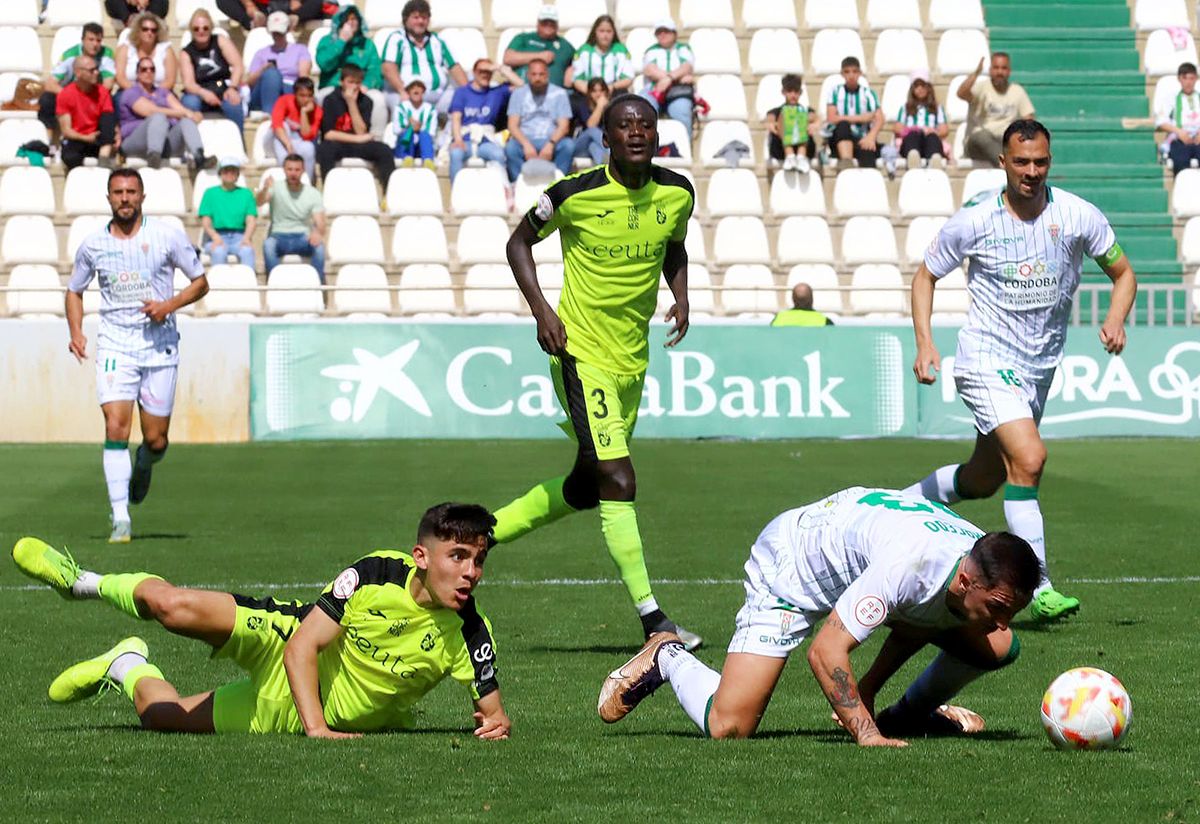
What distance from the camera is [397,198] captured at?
23078mm

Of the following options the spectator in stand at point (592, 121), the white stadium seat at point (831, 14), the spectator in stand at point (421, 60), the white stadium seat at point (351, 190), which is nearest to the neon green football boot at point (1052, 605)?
the spectator in stand at point (592, 121)

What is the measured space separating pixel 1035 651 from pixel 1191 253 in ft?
56.1

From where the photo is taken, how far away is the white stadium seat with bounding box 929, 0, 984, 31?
26.8 m

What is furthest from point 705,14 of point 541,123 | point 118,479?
point 118,479

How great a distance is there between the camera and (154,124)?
74.4 feet

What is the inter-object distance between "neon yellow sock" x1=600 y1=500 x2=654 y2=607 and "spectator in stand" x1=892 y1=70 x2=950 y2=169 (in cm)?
1642

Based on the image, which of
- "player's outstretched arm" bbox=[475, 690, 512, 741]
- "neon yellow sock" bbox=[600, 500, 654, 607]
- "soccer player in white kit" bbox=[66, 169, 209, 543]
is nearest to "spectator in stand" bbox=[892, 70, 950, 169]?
"soccer player in white kit" bbox=[66, 169, 209, 543]

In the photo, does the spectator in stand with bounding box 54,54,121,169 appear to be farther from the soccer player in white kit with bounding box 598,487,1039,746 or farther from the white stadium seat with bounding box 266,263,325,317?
the soccer player in white kit with bounding box 598,487,1039,746

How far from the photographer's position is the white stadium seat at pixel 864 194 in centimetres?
2377

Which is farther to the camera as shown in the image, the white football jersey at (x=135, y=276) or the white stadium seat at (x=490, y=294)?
the white stadium seat at (x=490, y=294)

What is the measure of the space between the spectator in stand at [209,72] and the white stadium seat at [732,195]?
220 inches

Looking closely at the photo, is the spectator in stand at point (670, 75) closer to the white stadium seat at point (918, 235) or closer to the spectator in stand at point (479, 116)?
the spectator in stand at point (479, 116)

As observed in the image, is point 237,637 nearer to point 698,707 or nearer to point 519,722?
point 519,722

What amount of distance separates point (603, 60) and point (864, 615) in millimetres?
18672
